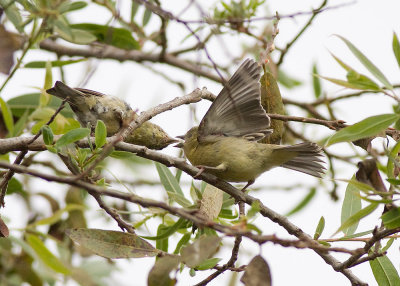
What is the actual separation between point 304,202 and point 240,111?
1450 millimetres

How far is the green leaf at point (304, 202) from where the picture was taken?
4.29m

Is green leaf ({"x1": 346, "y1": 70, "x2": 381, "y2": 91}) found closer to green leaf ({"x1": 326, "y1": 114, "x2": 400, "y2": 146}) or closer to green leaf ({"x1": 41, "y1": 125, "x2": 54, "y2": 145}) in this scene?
green leaf ({"x1": 326, "y1": 114, "x2": 400, "y2": 146})

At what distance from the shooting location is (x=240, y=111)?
10.6 feet

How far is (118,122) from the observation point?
4418 mm

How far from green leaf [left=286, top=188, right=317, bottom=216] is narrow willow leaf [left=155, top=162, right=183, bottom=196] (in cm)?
116

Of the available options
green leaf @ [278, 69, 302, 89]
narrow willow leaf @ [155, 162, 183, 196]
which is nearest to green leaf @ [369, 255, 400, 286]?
narrow willow leaf @ [155, 162, 183, 196]

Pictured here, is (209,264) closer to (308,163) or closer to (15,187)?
(308,163)

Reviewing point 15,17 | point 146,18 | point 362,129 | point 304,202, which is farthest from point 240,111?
point 146,18

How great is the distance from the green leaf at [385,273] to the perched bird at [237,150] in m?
0.87

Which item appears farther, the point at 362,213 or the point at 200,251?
the point at 362,213

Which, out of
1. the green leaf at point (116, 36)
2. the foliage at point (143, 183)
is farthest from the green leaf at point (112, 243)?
the green leaf at point (116, 36)

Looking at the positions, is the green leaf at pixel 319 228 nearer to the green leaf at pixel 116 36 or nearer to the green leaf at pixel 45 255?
the green leaf at pixel 45 255

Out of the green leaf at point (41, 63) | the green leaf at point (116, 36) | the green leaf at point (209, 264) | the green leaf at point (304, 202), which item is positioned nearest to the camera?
the green leaf at point (209, 264)

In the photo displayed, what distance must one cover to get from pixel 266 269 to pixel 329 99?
3.39 meters
